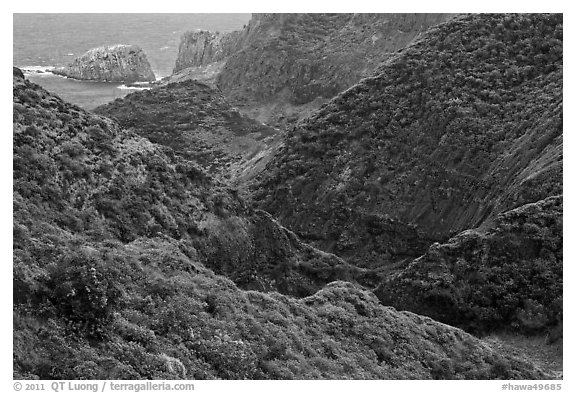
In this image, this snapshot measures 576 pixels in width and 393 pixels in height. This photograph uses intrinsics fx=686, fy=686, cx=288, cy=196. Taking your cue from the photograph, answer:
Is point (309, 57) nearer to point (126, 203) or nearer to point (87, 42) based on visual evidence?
point (87, 42)

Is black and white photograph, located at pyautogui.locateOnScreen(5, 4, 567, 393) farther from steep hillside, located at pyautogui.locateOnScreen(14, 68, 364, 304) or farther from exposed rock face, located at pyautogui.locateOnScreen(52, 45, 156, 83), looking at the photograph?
exposed rock face, located at pyautogui.locateOnScreen(52, 45, 156, 83)

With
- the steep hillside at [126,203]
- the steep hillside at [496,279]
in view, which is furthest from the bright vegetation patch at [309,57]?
the steep hillside at [496,279]

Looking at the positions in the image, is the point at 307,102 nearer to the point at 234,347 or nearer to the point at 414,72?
the point at 414,72

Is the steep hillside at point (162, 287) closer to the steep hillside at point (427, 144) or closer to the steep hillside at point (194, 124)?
the steep hillside at point (427, 144)
